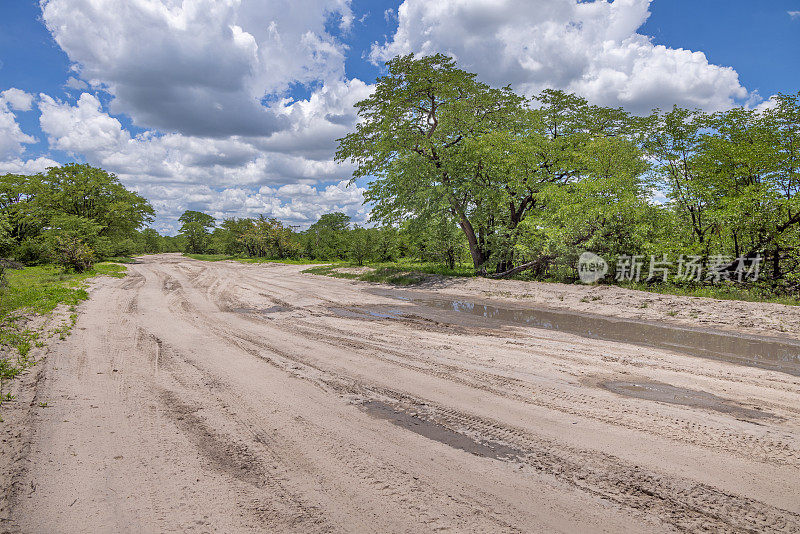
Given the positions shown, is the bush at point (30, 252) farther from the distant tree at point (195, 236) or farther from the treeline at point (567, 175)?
A: the distant tree at point (195, 236)

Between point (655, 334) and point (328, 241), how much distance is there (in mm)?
34382

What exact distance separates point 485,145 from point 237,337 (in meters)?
14.4

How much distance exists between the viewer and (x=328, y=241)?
3959cm

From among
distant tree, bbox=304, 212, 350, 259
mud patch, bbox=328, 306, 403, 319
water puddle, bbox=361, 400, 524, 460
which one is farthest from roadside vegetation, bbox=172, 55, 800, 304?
distant tree, bbox=304, 212, 350, 259

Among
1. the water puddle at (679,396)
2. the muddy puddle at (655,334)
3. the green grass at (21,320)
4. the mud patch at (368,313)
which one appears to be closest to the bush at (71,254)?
the green grass at (21,320)

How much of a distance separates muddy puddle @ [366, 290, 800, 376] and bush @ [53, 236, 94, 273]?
1920cm

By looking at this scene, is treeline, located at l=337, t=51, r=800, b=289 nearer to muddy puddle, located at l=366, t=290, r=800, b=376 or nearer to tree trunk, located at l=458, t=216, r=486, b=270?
tree trunk, located at l=458, t=216, r=486, b=270

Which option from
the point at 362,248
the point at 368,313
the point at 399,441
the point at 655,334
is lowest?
the point at 399,441

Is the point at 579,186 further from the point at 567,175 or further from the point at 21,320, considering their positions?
the point at 21,320

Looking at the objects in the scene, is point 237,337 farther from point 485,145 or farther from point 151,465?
point 485,145

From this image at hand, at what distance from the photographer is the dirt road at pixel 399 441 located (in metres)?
2.58

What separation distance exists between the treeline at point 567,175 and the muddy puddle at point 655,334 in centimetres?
536

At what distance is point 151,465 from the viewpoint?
3148mm

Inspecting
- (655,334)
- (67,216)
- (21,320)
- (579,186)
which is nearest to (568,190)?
(579,186)
